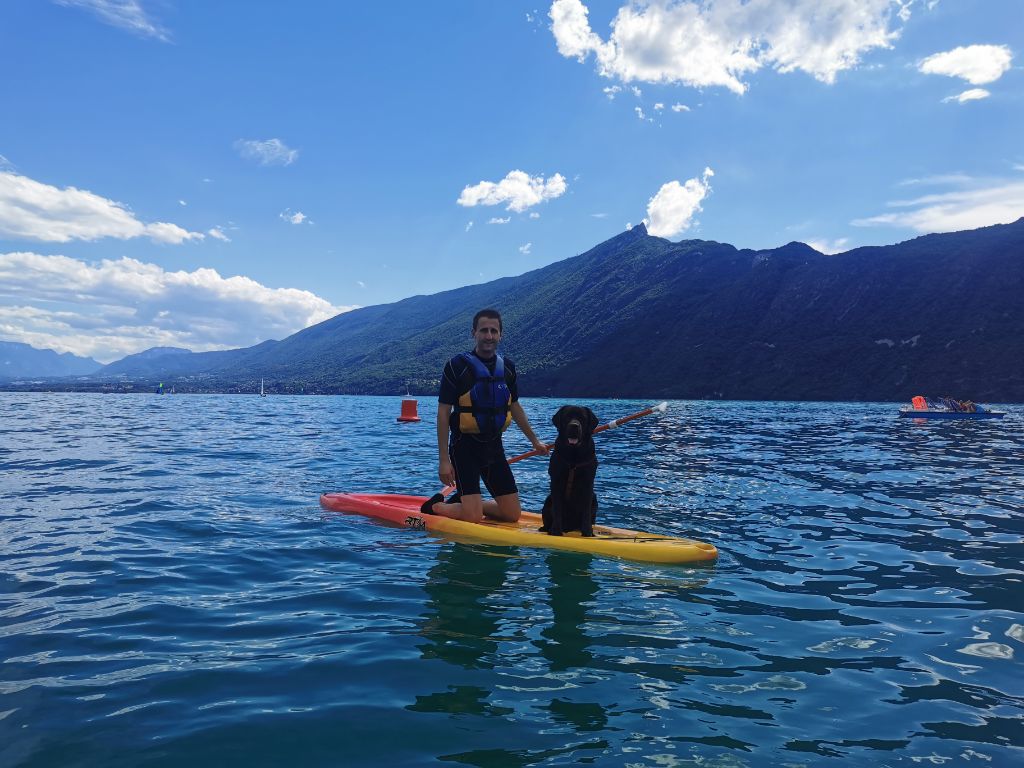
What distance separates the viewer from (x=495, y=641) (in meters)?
4.69

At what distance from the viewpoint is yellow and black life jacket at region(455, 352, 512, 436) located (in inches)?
310

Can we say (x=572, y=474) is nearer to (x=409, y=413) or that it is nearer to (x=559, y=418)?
(x=559, y=418)

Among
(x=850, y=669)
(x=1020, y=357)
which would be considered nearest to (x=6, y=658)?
(x=850, y=669)

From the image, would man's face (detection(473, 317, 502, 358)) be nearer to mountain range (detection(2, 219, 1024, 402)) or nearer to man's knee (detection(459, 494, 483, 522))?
man's knee (detection(459, 494, 483, 522))

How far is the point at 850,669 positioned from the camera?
4.28 meters

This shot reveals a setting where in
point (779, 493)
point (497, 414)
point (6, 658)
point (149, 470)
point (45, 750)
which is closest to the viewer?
point (45, 750)

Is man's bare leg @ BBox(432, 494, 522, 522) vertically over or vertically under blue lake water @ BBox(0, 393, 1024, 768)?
over

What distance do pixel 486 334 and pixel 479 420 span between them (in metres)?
1.23

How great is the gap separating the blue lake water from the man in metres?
0.94

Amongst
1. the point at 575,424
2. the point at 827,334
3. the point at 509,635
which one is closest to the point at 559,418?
the point at 575,424

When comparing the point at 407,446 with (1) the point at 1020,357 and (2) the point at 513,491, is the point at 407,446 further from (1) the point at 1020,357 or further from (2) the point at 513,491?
(1) the point at 1020,357

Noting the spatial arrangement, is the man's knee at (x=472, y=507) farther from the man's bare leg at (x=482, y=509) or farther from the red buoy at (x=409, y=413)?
the red buoy at (x=409, y=413)

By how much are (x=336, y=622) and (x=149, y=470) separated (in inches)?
472

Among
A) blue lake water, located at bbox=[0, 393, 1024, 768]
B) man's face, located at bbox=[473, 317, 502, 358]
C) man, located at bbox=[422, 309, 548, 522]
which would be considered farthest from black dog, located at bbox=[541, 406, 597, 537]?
man's face, located at bbox=[473, 317, 502, 358]
